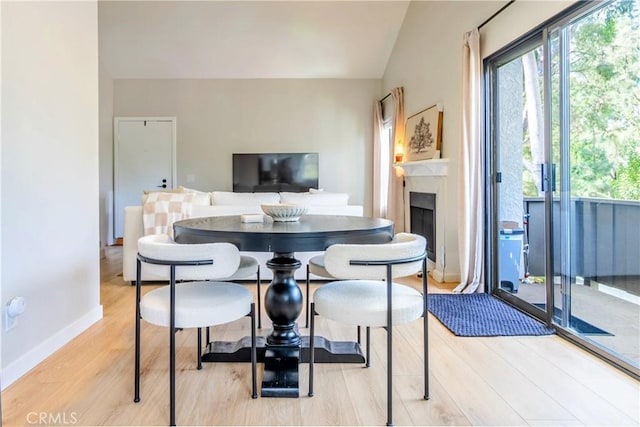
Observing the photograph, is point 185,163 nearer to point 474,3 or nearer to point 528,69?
point 474,3

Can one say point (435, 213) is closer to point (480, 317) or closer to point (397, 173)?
point (397, 173)

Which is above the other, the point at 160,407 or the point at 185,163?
the point at 185,163

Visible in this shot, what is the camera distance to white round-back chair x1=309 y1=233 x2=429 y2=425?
5.02 ft

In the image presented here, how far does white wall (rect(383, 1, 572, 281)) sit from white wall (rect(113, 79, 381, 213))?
4.90 feet

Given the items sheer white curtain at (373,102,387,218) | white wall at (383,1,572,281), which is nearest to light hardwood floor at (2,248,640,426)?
white wall at (383,1,572,281)

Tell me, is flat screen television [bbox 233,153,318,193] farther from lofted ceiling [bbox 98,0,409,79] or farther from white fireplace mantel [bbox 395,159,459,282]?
white fireplace mantel [bbox 395,159,459,282]

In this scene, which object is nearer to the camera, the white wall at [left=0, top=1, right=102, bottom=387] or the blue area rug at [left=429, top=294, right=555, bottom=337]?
the white wall at [left=0, top=1, right=102, bottom=387]

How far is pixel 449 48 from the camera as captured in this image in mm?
3990

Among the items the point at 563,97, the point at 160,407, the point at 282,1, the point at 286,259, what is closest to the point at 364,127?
the point at 282,1

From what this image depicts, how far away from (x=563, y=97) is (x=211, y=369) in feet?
8.48

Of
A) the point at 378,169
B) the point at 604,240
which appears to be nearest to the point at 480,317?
the point at 604,240

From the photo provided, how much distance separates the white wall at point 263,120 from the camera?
679 centimetres

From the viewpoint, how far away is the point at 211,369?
2.02 m
